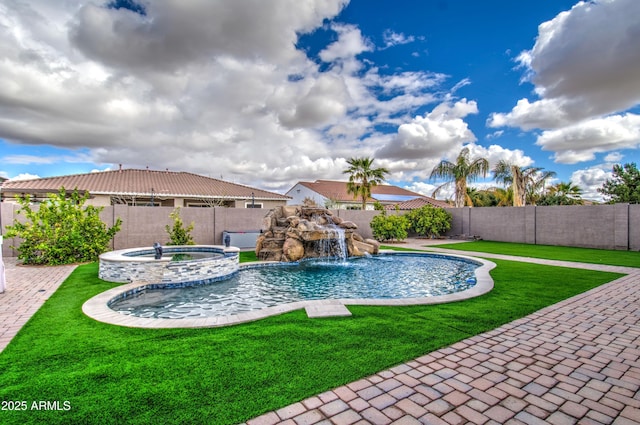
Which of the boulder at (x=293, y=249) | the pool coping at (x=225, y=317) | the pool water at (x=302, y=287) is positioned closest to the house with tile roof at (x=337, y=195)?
the boulder at (x=293, y=249)

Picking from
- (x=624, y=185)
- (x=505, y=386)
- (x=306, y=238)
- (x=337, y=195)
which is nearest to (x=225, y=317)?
(x=505, y=386)

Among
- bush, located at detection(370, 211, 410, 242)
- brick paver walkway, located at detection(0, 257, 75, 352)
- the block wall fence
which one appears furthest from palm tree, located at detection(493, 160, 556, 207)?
brick paver walkway, located at detection(0, 257, 75, 352)

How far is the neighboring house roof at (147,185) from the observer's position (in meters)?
17.6

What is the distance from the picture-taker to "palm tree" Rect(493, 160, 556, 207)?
73.7ft

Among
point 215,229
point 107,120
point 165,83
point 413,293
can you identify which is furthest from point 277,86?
point 413,293

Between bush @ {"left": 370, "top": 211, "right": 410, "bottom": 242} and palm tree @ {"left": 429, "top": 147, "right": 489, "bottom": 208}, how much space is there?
7.75 meters

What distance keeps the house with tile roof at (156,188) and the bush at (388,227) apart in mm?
7039

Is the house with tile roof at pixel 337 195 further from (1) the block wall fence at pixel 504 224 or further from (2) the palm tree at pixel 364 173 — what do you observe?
(1) the block wall fence at pixel 504 224

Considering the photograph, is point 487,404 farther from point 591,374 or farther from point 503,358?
point 591,374

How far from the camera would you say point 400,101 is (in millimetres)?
17562

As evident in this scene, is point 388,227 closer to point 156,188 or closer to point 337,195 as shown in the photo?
point 156,188

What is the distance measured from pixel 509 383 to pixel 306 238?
28.0 feet

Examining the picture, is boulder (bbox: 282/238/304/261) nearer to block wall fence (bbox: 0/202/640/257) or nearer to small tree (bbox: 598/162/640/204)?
block wall fence (bbox: 0/202/640/257)

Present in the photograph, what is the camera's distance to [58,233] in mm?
9234
